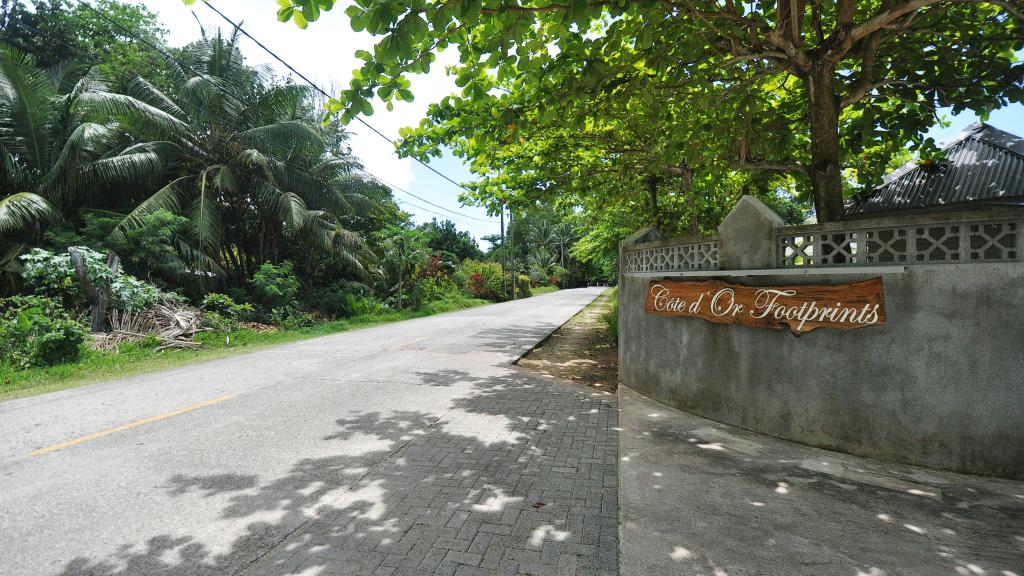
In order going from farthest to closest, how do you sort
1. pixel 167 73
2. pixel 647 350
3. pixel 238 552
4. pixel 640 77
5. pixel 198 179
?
pixel 167 73
pixel 198 179
pixel 647 350
pixel 640 77
pixel 238 552

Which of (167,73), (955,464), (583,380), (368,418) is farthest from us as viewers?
(167,73)

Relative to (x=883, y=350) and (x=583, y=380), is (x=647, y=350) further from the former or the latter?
(x=883, y=350)

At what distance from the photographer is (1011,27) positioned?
5.84m

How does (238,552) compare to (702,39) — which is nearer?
(238,552)

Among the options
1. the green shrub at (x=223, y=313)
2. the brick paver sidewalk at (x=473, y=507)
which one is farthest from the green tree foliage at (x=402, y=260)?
the brick paver sidewalk at (x=473, y=507)

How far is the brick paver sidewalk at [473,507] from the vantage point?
2732 millimetres

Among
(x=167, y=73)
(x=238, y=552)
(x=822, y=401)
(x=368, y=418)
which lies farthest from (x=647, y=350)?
(x=167, y=73)

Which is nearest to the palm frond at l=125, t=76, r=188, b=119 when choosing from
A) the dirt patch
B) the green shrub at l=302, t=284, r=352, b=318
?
the green shrub at l=302, t=284, r=352, b=318

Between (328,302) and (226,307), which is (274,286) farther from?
(328,302)

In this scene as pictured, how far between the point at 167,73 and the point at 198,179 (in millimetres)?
6411

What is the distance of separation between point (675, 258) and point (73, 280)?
13.4 m

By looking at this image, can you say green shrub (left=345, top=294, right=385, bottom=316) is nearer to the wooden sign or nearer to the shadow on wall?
the shadow on wall

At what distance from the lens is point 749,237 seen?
5102 mm

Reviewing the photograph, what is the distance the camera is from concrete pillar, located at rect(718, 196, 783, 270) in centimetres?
492
